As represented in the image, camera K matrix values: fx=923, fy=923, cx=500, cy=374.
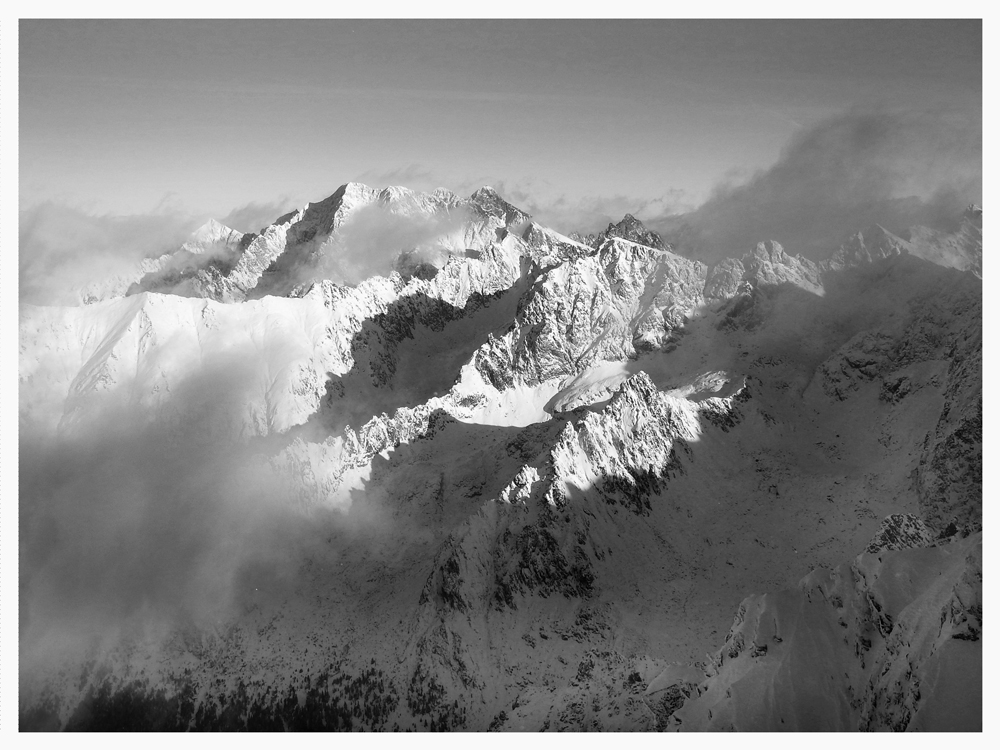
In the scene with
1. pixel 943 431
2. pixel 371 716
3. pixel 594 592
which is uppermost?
pixel 943 431

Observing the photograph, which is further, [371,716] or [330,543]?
[330,543]

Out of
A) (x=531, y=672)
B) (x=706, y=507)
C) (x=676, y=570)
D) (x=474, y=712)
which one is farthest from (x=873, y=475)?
(x=474, y=712)

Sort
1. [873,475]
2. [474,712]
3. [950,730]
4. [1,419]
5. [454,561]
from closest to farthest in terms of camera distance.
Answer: [950,730] < [1,419] < [474,712] < [454,561] < [873,475]

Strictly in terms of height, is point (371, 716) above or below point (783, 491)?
below

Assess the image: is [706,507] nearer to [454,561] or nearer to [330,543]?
[454,561]

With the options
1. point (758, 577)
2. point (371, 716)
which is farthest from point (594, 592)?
point (371, 716)

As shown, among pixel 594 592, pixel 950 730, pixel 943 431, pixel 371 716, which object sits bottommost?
pixel 371 716

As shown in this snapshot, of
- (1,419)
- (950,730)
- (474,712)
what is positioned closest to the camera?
(950,730)

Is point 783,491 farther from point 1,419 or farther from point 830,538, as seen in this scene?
point 1,419

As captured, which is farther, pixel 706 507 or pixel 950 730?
pixel 706 507
